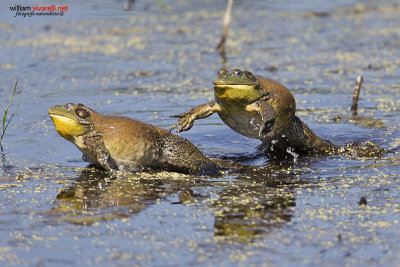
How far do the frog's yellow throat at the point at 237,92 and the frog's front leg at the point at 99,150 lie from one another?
131cm

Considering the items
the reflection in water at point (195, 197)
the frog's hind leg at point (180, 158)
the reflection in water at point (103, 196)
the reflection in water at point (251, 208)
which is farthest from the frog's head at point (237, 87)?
the reflection in water at point (103, 196)

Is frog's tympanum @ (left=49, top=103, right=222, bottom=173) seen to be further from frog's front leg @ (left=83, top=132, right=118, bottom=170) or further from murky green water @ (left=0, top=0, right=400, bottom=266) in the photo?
murky green water @ (left=0, top=0, right=400, bottom=266)

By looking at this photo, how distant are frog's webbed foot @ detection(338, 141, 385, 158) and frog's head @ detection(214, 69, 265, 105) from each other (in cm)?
143

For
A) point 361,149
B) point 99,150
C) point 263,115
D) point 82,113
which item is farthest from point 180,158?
point 361,149

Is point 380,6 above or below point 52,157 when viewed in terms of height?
above

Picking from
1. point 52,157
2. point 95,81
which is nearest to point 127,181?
point 52,157

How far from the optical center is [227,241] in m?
5.00

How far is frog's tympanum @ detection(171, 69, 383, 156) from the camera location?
7.14m

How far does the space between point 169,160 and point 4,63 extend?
20.9ft

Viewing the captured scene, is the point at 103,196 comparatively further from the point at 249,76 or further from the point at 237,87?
A: the point at 249,76

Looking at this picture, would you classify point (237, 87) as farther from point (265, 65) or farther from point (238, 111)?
point (265, 65)

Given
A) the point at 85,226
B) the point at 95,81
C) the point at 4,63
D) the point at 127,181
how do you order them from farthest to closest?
1. the point at 4,63
2. the point at 95,81
3. the point at 127,181
4. the point at 85,226

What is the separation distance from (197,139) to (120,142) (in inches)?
83.1

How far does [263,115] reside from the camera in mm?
7113
